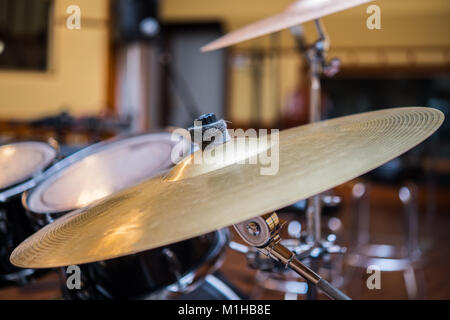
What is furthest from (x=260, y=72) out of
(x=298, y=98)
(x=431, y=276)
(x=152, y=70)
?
(x=431, y=276)

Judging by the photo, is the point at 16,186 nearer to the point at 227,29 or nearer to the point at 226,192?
the point at 226,192

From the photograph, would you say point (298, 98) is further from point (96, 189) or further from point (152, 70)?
point (96, 189)

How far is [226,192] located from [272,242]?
0.15 m

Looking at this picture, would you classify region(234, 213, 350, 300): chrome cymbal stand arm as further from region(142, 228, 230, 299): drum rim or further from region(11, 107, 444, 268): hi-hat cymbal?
region(142, 228, 230, 299): drum rim

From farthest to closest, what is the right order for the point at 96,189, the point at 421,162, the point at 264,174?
the point at 421,162 < the point at 96,189 < the point at 264,174

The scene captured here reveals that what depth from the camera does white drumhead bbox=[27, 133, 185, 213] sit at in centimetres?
89

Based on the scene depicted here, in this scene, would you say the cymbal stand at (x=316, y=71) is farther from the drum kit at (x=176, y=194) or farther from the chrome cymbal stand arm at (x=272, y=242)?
the chrome cymbal stand arm at (x=272, y=242)

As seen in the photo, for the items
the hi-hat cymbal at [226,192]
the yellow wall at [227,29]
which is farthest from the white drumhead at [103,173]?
the yellow wall at [227,29]

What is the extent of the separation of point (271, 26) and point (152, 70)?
478 centimetres

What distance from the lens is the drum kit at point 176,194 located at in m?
0.44

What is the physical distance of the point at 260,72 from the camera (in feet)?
17.6

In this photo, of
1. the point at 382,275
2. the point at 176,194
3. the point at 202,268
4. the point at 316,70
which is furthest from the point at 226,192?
the point at 382,275

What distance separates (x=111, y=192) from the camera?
3.07 ft

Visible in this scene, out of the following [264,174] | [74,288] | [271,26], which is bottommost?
[74,288]
